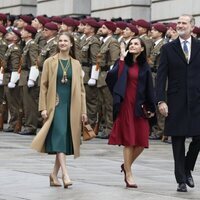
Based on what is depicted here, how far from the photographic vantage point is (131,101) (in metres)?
13.2

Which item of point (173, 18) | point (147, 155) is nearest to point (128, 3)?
point (173, 18)

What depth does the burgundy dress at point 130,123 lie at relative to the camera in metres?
13.1

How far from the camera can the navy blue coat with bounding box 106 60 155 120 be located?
13.1m

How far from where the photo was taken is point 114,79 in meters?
13.2

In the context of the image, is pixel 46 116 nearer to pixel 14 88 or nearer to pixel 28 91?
pixel 28 91

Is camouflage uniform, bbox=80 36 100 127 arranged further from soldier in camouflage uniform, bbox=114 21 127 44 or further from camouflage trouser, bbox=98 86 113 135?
soldier in camouflage uniform, bbox=114 21 127 44

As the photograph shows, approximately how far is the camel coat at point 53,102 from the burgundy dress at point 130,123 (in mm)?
432

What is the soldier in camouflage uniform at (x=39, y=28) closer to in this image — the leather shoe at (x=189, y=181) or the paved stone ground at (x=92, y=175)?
the paved stone ground at (x=92, y=175)

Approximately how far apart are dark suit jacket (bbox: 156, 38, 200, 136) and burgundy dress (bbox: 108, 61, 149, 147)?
343mm

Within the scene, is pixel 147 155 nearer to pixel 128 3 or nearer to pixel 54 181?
pixel 54 181

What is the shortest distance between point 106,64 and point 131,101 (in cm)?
774

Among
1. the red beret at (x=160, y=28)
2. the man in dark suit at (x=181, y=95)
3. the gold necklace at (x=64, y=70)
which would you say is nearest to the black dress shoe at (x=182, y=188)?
the man in dark suit at (x=181, y=95)

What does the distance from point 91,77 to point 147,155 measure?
3797 mm

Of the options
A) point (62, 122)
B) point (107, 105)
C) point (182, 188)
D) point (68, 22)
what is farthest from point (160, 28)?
point (182, 188)
